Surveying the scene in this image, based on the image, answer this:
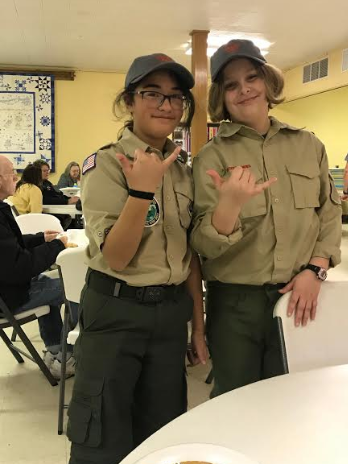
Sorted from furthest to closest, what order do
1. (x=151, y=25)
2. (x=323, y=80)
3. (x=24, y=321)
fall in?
(x=323, y=80), (x=151, y=25), (x=24, y=321)

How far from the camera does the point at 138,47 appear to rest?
239 inches

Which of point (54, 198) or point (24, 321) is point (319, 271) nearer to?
point (24, 321)

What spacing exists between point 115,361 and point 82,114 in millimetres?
7345

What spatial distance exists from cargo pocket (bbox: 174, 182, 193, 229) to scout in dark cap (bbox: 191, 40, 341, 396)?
2cm

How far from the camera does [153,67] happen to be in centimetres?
122

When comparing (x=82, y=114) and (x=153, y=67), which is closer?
(x=153, y=67)

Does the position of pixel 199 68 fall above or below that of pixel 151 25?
below

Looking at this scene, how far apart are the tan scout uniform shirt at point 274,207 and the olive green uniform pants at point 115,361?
210 mm

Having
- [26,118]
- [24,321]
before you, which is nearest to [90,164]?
[24,321]

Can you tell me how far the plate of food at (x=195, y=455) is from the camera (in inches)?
26.5

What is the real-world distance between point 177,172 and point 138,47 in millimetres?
5302

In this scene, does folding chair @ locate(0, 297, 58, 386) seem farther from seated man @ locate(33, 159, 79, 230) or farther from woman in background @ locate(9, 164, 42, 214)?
seated man @ locate(33, 159, 79, 230)

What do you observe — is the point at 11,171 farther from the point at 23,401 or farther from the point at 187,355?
the point at 187,355

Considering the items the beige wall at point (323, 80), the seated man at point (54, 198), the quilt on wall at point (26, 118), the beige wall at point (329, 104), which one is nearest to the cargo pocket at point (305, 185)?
the seated man at point (54, 198)
